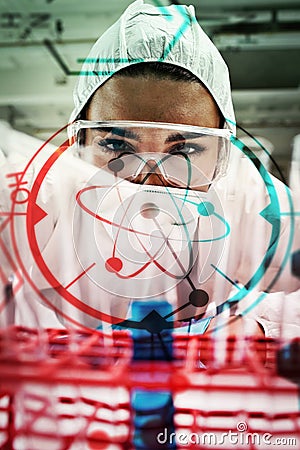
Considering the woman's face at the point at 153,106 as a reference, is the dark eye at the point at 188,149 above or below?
below

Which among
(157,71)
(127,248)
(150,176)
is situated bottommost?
(127,248)

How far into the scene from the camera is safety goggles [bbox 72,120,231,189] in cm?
69

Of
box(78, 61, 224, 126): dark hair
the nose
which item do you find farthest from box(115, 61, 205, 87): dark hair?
the nose

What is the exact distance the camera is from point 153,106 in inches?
27.0

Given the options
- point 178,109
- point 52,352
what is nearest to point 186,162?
point 178,109

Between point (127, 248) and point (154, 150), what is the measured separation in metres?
0.14

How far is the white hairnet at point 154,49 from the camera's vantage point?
2.39 feet

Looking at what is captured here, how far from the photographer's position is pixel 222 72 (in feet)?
2.56

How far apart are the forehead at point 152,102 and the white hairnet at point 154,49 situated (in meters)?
0.02
